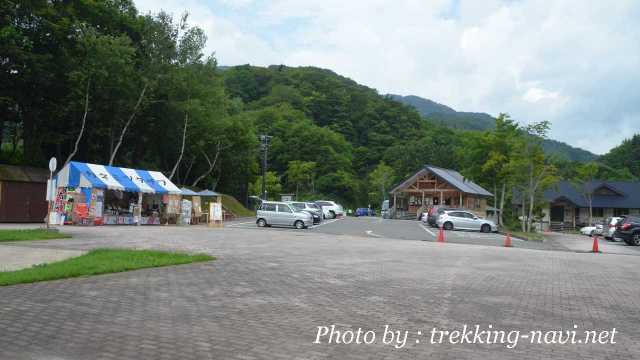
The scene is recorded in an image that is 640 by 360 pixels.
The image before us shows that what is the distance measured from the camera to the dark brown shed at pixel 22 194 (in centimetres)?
3020

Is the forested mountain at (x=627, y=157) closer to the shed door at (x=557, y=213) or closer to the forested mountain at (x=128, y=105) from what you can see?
the shed door at (x=557, y=213)

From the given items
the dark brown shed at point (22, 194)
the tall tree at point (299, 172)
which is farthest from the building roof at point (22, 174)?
the tall tree at point (299, 172)

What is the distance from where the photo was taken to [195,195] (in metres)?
37.3

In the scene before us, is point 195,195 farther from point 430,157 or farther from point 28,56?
point 430,157

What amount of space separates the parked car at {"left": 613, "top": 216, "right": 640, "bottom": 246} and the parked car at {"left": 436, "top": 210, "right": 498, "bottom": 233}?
8.48m

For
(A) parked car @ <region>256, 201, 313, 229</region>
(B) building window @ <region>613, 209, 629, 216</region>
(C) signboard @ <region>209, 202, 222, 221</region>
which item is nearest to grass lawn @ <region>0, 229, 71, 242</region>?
(C) signboard @ <region>209, 202, 222, 221</region>

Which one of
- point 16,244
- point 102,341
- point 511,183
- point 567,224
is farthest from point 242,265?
point 567,224

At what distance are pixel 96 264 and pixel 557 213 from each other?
66963 mm

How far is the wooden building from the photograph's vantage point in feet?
212

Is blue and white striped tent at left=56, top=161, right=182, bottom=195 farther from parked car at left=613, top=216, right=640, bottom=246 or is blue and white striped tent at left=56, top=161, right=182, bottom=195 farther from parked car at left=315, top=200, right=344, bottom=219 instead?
parked car at left=613, top=216, right=640, bottom=246

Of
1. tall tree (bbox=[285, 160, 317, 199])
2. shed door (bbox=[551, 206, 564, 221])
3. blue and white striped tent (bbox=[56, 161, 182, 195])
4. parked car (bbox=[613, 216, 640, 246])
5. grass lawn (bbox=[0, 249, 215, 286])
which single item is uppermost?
tall tree (bbox=[285, 160, 317, 199])

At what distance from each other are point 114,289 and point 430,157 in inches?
3293

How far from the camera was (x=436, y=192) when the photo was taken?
6694cm

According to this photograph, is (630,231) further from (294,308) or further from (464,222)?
(294,308)
